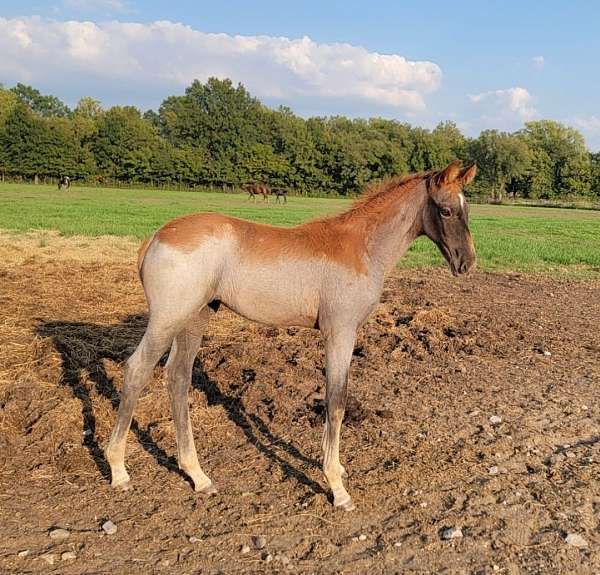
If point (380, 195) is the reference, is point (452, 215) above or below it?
below

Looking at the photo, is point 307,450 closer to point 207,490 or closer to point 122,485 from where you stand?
point 207,490

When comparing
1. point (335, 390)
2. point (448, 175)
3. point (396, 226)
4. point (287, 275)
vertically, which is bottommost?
point (335, 390)

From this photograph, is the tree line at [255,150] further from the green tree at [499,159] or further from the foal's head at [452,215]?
the foal's head at [452,215]

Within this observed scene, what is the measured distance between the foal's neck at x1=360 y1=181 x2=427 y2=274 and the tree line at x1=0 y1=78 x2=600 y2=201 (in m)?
70.4

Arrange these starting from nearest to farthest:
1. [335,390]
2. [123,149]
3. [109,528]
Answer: [109,528]
[335,390]
[123,149]

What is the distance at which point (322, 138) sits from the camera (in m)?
87.8

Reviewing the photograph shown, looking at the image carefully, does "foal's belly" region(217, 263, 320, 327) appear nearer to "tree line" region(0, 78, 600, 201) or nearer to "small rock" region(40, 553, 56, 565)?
"small rock" region(40, 553, 56, 565)

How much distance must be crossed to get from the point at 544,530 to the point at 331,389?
5.56 ft

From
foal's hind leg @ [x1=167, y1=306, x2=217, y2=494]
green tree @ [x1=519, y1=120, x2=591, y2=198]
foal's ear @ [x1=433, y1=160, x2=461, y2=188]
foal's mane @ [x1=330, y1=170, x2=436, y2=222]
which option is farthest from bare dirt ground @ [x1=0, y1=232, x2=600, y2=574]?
green tree @ [x1=519, y1=120, x2=591, y2=198]

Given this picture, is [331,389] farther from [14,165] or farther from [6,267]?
[14,165]

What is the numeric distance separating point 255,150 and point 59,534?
283 ft

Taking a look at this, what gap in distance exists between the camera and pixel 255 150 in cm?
8644

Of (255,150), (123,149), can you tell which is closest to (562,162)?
(255,150)

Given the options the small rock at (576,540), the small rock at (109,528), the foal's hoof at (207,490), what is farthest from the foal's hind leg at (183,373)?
the small rock at (576,540)
